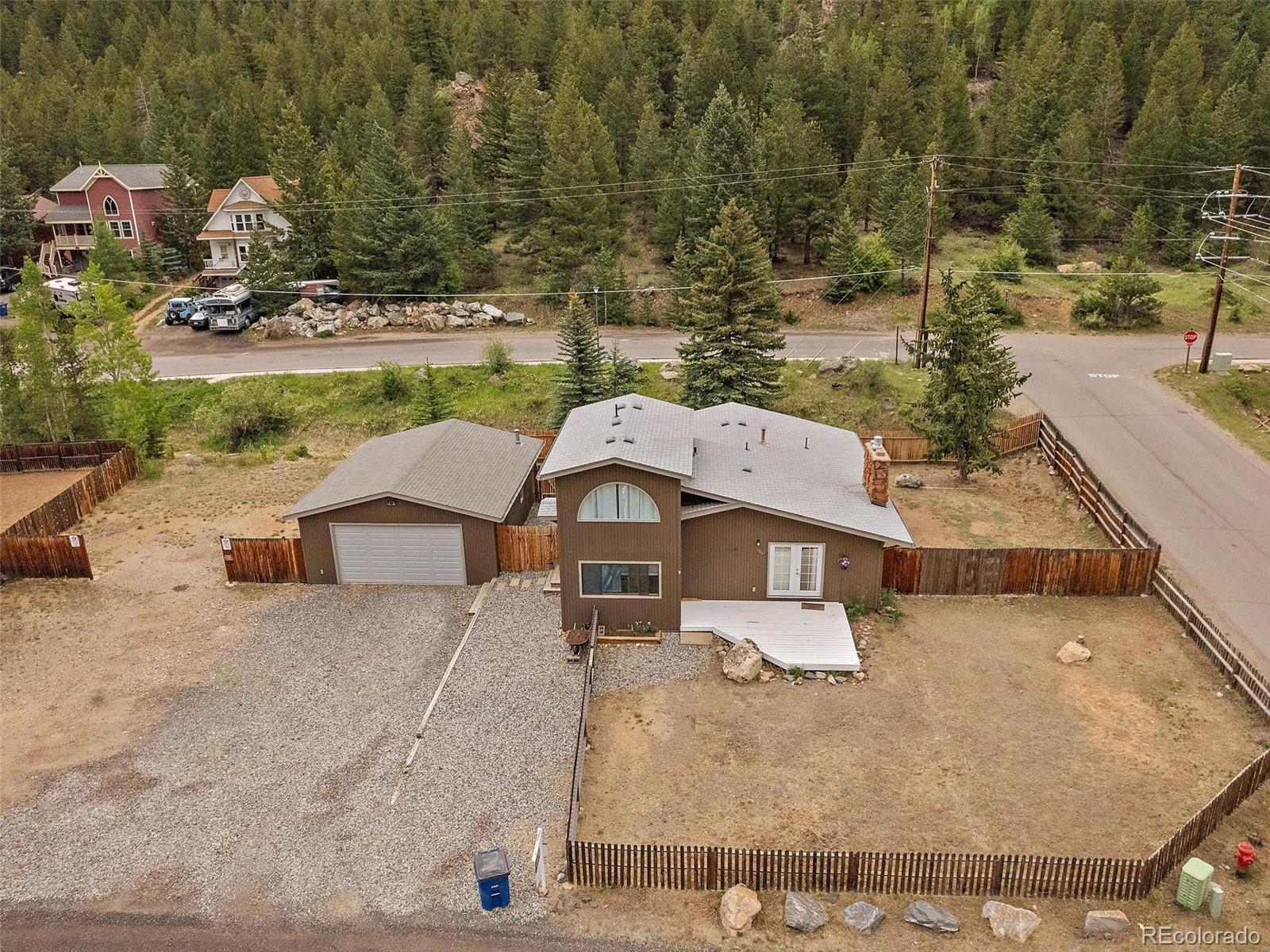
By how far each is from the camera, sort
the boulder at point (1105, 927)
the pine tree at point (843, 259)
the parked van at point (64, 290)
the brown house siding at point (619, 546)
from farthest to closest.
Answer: the parked van at point (64, 290) < the pine tree at point (843, 259) < the brown house siding at point (619, 546) < the boulder at point (1105, 927)

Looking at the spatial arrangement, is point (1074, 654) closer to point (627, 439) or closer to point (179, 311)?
point (627, 439)

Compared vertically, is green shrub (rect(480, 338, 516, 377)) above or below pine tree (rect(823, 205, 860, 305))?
below

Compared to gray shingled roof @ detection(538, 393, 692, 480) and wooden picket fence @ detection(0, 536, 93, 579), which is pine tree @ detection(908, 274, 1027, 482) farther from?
wooden picket fence @ detection(0, 536, 93, 579)

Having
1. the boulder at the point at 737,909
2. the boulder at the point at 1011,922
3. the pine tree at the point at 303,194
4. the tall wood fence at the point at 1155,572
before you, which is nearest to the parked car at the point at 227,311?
the pine tree at the point at 303,194

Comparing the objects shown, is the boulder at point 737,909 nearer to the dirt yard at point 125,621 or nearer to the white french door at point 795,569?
the white french door at point 795,569

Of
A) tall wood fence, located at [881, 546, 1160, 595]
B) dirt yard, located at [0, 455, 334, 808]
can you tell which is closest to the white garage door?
dirt yard, located at [0, 455, 334, 808]

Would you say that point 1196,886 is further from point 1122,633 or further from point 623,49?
point 623,49
